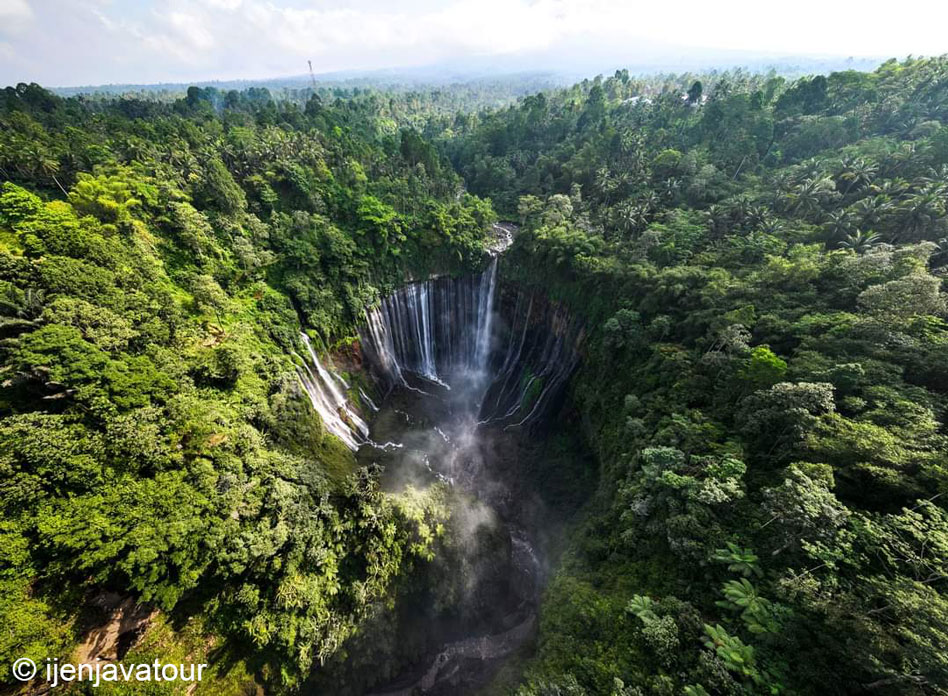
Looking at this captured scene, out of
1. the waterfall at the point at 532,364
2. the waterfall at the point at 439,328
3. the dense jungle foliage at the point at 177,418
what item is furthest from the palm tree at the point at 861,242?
the dense jungle foliage at the point at 177,418

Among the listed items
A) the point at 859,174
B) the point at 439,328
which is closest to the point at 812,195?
the point at 859,174

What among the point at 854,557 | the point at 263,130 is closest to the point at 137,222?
the point at 263,130

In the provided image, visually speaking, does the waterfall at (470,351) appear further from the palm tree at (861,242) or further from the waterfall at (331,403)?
the palm tree at (861,242)

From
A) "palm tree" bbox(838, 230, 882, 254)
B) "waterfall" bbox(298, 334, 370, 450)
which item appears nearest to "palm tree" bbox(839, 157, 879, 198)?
"palm tree" bbox(838, 230, 882, 254)

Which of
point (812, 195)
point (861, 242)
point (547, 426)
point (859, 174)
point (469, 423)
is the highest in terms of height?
point (859, 174)

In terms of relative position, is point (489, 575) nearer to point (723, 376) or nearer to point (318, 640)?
point (318, 640)

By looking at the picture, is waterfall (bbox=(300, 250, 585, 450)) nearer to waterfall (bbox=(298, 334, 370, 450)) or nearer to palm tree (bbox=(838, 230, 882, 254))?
waterfall (bbox=(298, 334, 370, 450))

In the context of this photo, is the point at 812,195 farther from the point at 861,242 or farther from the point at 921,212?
the point at 861,242
